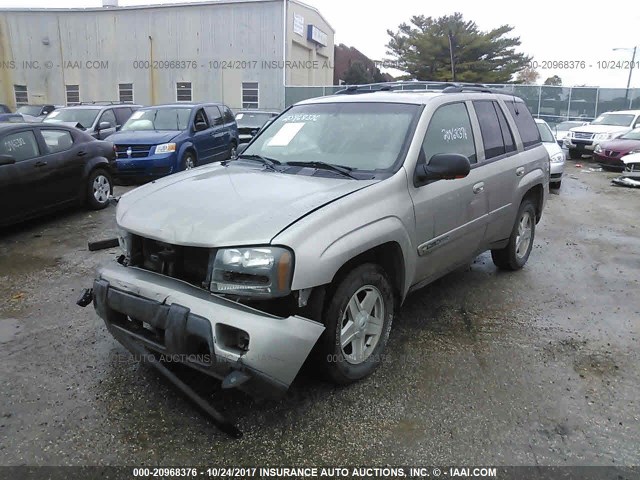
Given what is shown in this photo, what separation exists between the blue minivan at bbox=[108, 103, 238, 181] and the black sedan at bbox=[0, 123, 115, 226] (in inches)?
42.1

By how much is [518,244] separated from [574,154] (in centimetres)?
1536

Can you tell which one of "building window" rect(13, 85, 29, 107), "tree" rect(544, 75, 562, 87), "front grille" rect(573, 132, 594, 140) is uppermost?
"tree" rect(544, 75, 562, 87)

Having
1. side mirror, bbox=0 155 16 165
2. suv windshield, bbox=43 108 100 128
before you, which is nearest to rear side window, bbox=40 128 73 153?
side mirror, bbox=0 155 16 165

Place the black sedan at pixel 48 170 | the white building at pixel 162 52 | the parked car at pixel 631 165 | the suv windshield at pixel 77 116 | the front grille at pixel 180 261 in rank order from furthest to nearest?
the white building at pixel 162 52
the parked car at pixel 631 165
the suv windshield at pixel 77 116
the black sedan at pixel 48 170
the front grille at pixel 180 261

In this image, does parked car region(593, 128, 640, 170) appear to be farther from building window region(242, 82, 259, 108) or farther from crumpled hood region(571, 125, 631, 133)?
building window region(242, 82, 259, 108)

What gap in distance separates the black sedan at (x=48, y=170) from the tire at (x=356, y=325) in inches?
213

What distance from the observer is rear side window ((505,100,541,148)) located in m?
5.28

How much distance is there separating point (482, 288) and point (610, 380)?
1.79 meters

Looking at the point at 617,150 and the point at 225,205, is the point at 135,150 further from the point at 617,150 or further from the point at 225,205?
the point at 617,150

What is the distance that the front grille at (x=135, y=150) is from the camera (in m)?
10.4

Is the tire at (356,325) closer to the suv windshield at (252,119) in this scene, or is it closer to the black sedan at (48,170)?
the black sedan at (48,170)

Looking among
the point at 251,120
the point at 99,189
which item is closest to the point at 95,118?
the point at 99,189

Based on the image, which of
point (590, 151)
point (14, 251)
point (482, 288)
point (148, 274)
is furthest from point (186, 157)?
point (590, 151)

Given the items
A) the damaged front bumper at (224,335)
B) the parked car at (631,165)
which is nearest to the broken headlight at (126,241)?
the damaged front bumper at (224,335)
